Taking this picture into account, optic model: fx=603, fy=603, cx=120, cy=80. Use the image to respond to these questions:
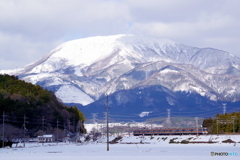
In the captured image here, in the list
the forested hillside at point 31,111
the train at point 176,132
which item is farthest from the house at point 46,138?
the train at point 176,132

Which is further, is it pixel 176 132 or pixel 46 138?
pixel 176 132

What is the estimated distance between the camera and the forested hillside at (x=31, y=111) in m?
141

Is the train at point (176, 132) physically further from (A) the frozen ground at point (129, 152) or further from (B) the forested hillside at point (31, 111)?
(A) the frozen ground at point (129, 152)

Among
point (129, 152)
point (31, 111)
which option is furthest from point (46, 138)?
point (129, 152)

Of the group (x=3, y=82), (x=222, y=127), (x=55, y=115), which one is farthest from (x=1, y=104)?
(x=222, y=127)

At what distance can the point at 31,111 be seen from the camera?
145875 millimetres

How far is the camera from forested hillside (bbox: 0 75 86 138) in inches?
5566

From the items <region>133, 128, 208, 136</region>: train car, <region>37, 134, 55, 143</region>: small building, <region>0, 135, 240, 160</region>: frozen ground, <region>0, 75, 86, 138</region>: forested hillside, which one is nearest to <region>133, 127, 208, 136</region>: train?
<region>133, 128, 208, 136</region>: train car

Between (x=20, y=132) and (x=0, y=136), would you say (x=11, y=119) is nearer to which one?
(x=20, y=132)

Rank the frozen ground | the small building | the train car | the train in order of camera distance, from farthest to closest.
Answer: the train car, the train, the small building, the frozen ground

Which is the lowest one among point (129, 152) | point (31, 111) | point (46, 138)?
point (129, 152)

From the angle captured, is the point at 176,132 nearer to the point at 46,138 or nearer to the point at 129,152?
the point at 46,138

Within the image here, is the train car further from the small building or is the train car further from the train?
the small building

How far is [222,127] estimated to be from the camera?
161875 millimetres
